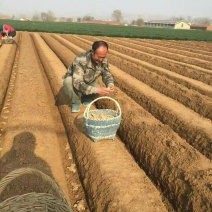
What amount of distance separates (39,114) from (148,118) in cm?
218

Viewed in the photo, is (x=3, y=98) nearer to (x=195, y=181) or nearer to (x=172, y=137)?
(x=172, y=137)

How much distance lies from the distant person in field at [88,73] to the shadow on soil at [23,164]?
1.11 m

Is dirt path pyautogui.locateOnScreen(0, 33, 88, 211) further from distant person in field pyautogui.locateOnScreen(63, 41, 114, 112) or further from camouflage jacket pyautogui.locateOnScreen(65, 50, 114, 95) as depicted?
camouflage jacket pyautogui.locateOnScreen(65, 50, 114, 95)

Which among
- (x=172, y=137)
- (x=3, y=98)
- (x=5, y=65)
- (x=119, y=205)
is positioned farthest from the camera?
(x=5, y=65)

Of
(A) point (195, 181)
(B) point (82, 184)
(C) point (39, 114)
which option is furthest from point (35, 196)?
(C) point (39, 114)

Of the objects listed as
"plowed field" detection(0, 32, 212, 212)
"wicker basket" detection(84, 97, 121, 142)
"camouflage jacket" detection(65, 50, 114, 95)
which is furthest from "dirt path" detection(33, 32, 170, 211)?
"camouflage jacket" detection(65, 50, 114, 95)

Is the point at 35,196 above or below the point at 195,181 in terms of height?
above

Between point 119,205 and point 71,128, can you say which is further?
point 71,128

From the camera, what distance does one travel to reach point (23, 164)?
3615mm

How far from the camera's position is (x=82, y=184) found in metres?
3.45

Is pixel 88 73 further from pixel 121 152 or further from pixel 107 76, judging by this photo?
pixel 121 152

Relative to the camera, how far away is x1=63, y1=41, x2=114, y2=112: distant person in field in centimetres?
406

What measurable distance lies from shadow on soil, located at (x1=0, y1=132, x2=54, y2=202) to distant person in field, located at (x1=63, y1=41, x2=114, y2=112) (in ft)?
3.63

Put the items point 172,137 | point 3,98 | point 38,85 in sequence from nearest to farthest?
point 172,137 < point 3,98 < point 38,85
